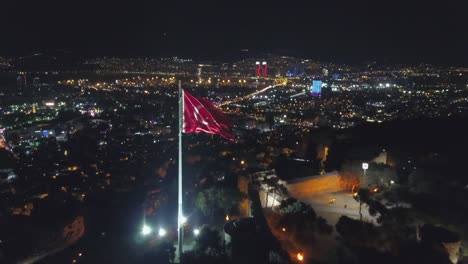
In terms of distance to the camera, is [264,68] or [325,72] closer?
[264,68]

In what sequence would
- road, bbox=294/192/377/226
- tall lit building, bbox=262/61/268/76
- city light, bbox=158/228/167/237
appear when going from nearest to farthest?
road, bbox=294/192/377/226
city light, bbox=158/228/167/237
tall lit building, bbox=262/61/268/76

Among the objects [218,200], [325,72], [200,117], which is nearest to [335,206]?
[218,200]

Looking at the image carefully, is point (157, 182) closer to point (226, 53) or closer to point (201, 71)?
point (201, 71)

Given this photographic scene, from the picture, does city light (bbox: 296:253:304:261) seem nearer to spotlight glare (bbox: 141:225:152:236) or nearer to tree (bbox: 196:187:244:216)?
tree (bbox: 196:187:244:216)

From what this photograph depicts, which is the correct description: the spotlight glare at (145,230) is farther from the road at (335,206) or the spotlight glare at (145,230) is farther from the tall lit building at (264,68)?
the tall lit building at (264,68)

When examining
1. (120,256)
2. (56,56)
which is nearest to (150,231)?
(120,256)

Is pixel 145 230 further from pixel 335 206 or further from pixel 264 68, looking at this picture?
pixel 264 68

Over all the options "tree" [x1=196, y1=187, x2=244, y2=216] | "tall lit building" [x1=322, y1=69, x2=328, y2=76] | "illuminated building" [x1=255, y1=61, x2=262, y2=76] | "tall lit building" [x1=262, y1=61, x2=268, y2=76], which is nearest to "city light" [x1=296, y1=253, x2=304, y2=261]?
"tree" [x1=196, y1=187, x2=244, y2=216]

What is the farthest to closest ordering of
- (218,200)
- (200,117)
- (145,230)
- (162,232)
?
(145,230) → (162,232) → (218,200) → (200,117)

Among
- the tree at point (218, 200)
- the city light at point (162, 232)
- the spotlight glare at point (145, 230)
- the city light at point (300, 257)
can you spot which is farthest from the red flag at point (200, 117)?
the spotlight glare at point (145, 230)
